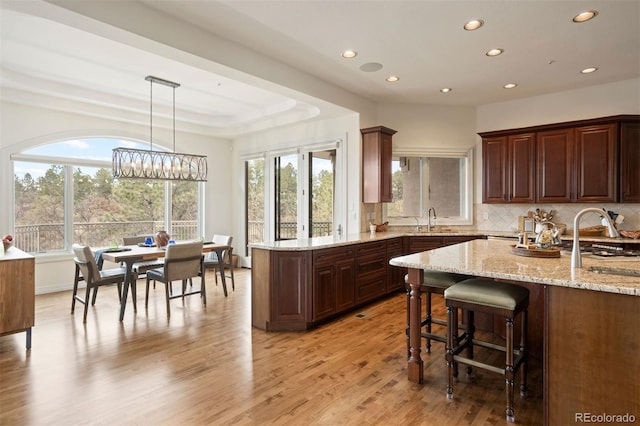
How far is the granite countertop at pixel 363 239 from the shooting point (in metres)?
3.76

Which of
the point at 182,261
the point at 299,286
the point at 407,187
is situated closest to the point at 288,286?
the point at 299,286

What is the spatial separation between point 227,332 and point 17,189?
13.3ft

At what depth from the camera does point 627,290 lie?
1.73m

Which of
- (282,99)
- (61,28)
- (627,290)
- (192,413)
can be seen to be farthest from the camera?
(282,99)

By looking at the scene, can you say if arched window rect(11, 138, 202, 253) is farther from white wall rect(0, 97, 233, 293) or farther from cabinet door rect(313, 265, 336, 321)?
cabinet door rect(313, 265, 336, 321)

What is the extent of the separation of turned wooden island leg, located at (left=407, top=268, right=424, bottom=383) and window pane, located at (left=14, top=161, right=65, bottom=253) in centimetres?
564

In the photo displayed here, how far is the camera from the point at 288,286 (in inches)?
148

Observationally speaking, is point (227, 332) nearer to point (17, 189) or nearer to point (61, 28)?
point (61, 28)

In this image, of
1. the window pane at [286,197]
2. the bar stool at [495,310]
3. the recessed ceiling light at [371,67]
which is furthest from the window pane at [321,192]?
the bar stool at [495,310]

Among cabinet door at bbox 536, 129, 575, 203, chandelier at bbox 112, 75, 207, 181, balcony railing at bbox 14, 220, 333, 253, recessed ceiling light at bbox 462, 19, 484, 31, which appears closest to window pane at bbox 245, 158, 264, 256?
balcony railing at bbox 14, 220, 333, 253

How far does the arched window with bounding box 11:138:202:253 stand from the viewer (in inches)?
209

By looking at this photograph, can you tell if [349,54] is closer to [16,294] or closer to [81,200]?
[16,294]

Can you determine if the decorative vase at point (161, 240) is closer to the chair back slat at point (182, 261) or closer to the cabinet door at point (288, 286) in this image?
the chair back slat at point (182, 261)

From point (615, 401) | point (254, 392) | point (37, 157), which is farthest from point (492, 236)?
point (37, 157)
